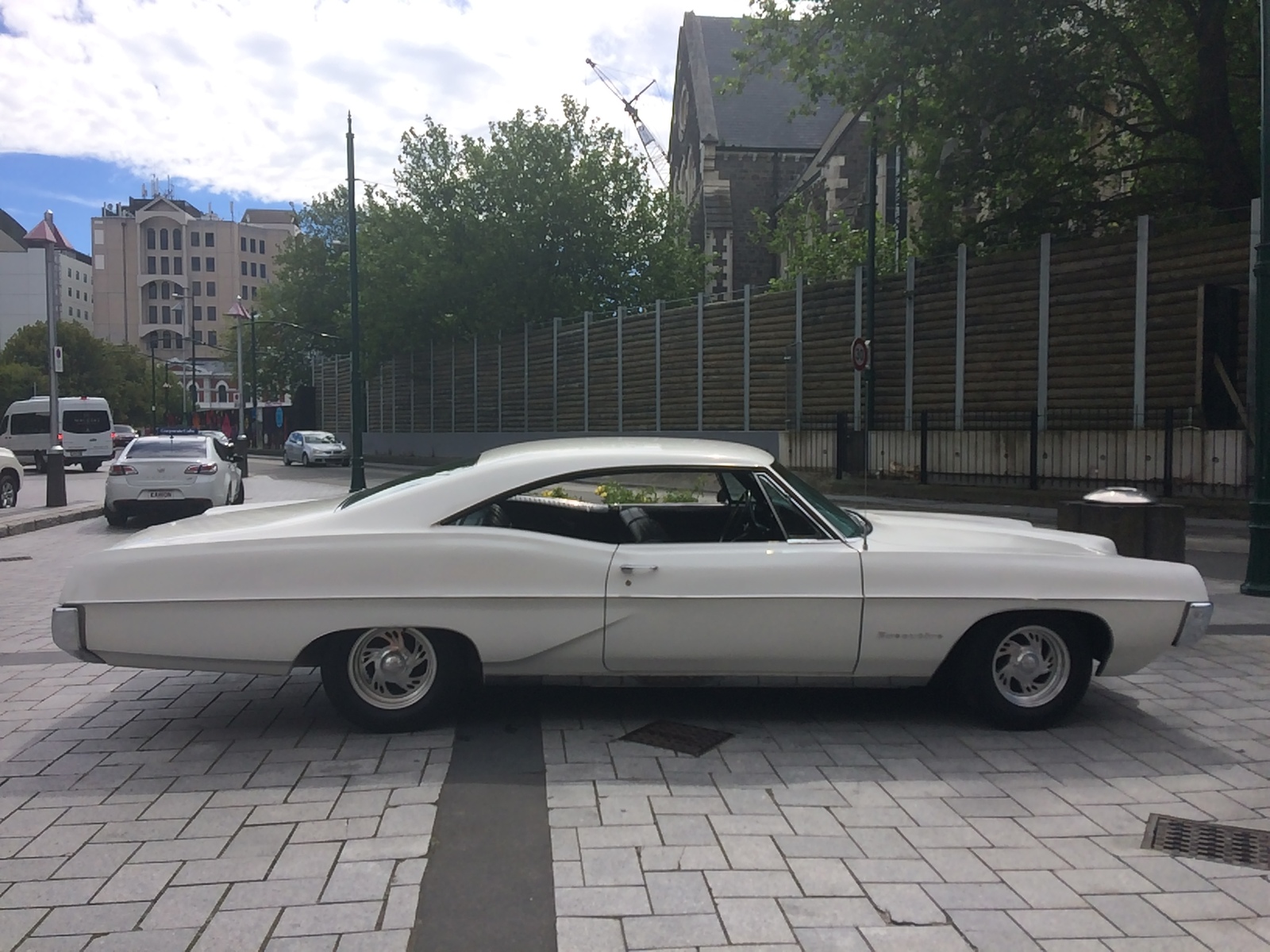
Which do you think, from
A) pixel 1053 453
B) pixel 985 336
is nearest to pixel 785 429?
pixel 985 336

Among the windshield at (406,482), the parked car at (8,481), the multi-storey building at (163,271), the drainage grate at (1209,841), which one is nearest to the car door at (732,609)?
the windshield at (406,482)

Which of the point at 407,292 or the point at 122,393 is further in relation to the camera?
the point at 122,393

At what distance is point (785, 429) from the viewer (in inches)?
987

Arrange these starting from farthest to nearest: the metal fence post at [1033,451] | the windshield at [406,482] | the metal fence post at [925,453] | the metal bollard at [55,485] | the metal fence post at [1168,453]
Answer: the metal fence post at [925,453]
the metal fence post at [1033,451]
the metal bollard at [55,485]
the metal fence post at [1168,453]
the windshield at [406,482]

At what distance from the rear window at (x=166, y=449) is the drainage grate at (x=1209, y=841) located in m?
15.1

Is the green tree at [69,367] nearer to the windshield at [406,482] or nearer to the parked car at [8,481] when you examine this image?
the parked car at [8,481]

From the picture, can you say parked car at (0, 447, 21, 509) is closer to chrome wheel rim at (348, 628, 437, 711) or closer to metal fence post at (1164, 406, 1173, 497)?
chrome wheel rim at (348, 628, 437, 711)

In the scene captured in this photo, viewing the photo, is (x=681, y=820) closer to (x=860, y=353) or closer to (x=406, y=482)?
(x=406, y=482)

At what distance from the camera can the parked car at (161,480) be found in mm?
15742

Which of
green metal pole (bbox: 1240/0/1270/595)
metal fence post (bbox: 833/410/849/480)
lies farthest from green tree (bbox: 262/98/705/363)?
green metal pole (bbox: 1240/0/1270/595)

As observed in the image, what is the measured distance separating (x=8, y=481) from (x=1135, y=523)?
17.9 meters

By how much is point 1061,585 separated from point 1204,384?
1306cm

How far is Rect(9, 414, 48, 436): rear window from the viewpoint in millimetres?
34406

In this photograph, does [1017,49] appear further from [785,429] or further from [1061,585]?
[1061,585]
